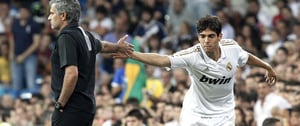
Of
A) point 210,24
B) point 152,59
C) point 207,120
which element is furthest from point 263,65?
point 152,59

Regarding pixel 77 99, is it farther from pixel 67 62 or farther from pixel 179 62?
pixel 179 62

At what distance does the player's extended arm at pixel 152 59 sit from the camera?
31.7ft

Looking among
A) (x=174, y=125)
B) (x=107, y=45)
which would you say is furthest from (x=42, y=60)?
(x=107, y=45)

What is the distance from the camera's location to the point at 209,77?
990 centimetres

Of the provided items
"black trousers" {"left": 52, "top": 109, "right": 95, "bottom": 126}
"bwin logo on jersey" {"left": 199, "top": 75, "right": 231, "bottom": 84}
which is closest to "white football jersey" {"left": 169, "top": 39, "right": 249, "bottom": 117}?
"bwin logo on jersey" {"left": 199, "top": 75, "right": 231, "bottom": 84}

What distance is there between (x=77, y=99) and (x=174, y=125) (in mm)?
5288

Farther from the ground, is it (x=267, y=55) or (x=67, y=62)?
(x=67, y=62)

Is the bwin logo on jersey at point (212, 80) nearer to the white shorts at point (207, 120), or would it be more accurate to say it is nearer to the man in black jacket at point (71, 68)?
the white shorts at point (207, 120)

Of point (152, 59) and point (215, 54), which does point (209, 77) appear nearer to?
point (215, 54)

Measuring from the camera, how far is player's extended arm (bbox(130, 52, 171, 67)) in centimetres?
966

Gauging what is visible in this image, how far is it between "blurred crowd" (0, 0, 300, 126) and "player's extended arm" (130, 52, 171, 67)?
521 cm

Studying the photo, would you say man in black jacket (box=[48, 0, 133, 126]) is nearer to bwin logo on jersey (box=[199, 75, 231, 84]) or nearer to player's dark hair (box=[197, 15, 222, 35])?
player's dark hair (box=[197, 15, 222, 35])

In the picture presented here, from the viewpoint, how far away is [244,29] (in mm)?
18953

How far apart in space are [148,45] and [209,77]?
9591mm
